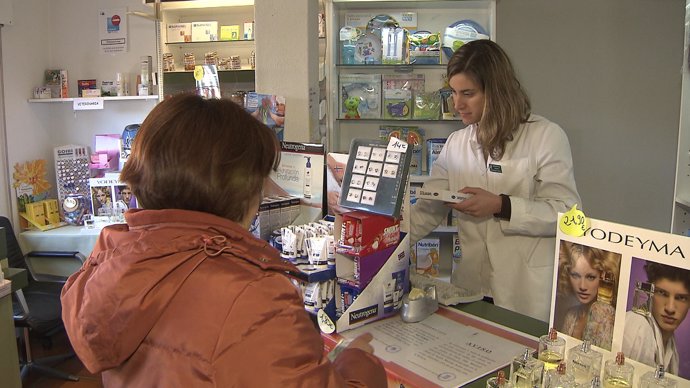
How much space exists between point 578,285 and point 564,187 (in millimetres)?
859

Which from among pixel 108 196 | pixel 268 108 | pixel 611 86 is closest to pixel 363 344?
pixel 268 108

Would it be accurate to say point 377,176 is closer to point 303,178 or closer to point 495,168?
point 303,178

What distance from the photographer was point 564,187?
197 centimetres

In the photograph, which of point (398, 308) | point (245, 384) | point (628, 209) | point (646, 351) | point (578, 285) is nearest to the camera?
point (245, 384)

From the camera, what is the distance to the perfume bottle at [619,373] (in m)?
1.07

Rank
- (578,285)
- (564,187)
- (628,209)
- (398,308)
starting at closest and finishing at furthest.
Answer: (578,285) → (398,308) → (564,187) → (628,209)

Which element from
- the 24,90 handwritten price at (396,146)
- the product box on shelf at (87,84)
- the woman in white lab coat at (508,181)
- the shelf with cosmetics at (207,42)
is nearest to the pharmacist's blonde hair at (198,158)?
the 24,90 handwritten price at (396,146)

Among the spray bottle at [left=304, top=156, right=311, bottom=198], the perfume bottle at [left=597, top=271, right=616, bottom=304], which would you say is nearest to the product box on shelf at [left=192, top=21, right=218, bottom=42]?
the spray bottle at [left=304, top=156, right=311, bottom=198]

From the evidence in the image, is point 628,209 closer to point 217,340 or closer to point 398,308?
point 398,308

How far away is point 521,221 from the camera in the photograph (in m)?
1.90

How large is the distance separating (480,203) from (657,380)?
916mm

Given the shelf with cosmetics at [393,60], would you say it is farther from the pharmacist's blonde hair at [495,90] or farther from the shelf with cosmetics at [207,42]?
the pharmacist's blonde hair at [495,90]

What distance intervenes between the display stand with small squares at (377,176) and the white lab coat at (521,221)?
455 millimetres

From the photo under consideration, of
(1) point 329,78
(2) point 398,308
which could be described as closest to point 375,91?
(1) point 329,78
